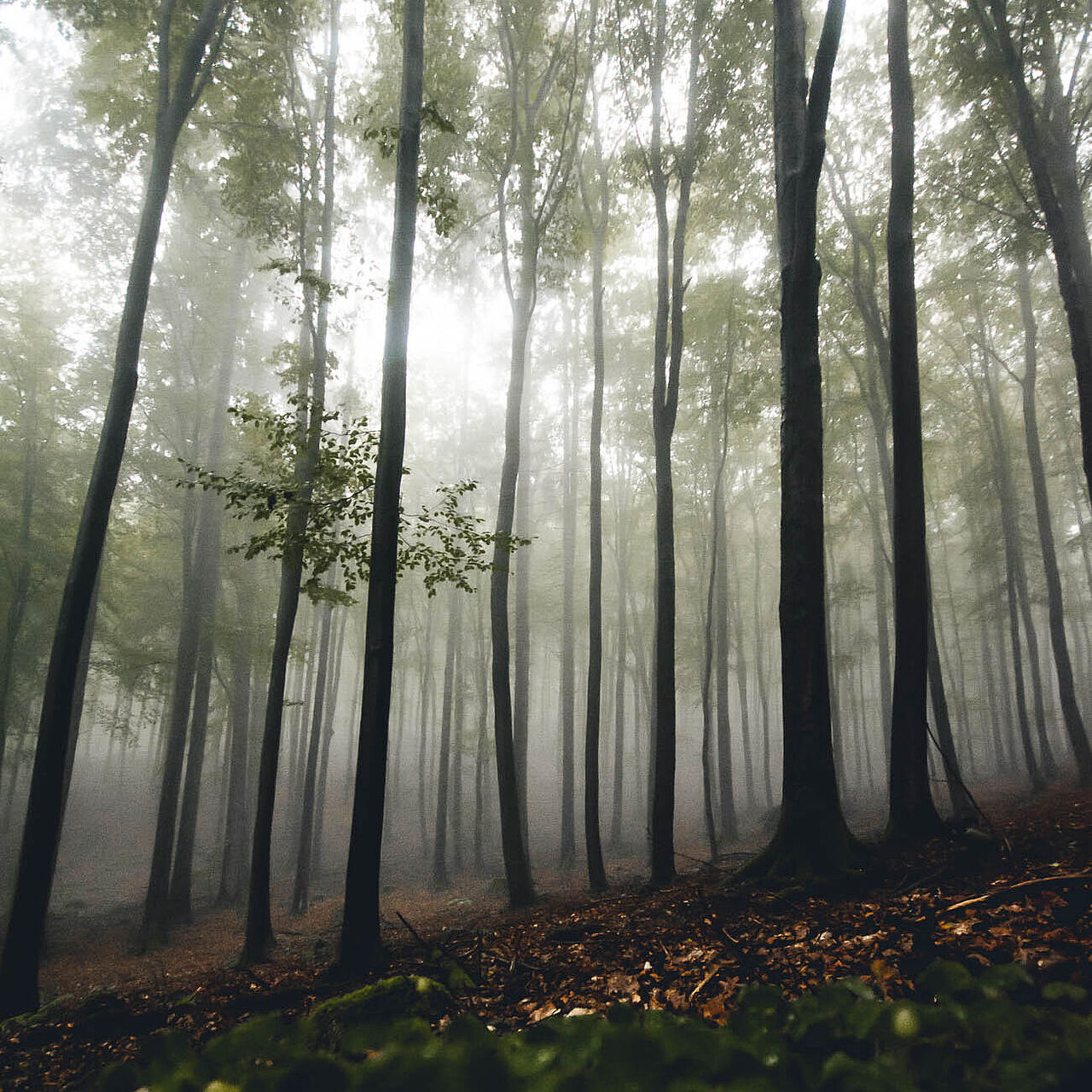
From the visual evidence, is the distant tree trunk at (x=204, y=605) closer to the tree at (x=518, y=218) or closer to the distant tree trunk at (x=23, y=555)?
the distant tree trunk at (x=23, y=555)

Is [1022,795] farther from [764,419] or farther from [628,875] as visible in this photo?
[764,419]

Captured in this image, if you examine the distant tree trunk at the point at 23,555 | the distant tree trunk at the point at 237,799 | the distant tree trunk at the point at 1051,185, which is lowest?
the distant tree trunk at the point at 237,799

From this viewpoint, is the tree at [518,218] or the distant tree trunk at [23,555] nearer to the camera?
the tree at [518,218]

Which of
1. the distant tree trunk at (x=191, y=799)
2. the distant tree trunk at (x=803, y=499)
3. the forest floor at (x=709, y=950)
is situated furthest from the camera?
the distant tree trunk at (x=191, y=799)

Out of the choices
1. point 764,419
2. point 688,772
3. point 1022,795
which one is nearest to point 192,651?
point 764,419

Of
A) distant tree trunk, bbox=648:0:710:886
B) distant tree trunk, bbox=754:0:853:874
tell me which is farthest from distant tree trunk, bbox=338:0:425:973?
distant tree trunk, bbox=648:0:710:886

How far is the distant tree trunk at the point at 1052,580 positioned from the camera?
1127cm

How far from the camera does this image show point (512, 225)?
1054 centimetres

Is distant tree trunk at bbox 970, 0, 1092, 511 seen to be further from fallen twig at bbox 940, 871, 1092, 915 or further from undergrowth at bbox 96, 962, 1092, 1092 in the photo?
undergrowth at bbox 96, 962, 1092, 1092

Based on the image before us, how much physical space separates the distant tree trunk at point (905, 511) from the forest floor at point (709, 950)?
1.88 feet

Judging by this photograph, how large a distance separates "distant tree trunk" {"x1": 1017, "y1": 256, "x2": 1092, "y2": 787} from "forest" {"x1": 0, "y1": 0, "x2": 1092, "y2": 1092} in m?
0.14

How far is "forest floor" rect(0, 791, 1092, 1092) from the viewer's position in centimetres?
252

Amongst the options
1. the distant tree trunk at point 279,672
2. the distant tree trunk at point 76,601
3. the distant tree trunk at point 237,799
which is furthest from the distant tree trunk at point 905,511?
the distant tree trunk at point 237,799

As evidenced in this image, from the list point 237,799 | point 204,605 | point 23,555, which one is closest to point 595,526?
point 204,605
